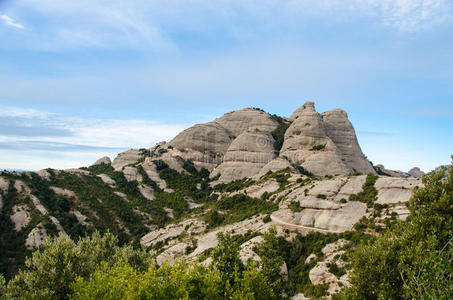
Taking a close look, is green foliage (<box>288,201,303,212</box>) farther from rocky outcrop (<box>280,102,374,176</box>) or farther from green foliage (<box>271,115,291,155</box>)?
green foliage (<box>271,115,291,155</box>)

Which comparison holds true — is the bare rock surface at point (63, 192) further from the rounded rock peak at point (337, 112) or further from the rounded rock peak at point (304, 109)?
the rounded rock peak at point (337, 112)

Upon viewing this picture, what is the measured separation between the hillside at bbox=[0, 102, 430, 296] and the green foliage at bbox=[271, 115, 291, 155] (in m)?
0.38

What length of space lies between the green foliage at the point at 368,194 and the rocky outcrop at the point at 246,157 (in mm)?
37067

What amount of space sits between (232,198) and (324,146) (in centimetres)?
2967

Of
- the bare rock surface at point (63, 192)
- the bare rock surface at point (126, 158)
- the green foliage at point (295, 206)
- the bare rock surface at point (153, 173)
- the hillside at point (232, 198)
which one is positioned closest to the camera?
the hillside at point (232, 198)

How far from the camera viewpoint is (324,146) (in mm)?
76500

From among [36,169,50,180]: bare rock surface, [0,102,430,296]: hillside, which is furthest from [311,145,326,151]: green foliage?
[36,169,50,180]: bare rock surface

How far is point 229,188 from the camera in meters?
74.3

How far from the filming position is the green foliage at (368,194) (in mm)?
41406


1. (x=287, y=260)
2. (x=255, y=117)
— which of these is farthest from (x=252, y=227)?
(x=255, y=117)

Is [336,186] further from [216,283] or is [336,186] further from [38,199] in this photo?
[38,199]

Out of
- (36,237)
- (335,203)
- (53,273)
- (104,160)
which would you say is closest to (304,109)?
(335,203)

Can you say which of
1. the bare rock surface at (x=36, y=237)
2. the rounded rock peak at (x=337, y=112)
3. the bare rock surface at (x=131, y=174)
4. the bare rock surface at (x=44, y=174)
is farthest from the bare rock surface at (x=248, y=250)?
the rounded rock peak at (x=337, y=112)

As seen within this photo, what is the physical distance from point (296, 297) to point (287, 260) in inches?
286
